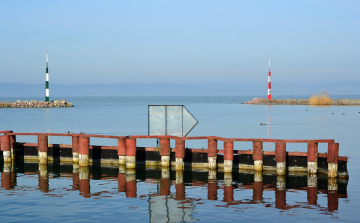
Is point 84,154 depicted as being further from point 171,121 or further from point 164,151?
point 171,121

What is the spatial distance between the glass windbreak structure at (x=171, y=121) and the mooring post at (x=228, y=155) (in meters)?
2.87

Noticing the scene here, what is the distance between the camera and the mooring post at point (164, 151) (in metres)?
31.1

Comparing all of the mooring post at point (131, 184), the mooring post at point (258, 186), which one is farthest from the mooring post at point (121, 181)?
the mooring post at point (258, 186)

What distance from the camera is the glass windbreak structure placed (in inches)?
1265

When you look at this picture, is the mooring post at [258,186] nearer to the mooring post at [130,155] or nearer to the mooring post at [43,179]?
the mooring post at [130,155]

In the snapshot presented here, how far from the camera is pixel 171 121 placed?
32.4 m

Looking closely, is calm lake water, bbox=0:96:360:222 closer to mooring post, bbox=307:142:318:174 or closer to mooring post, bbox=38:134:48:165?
mooring post, bbox=307:142:318:174

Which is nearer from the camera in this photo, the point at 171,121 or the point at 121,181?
the point at 121,181

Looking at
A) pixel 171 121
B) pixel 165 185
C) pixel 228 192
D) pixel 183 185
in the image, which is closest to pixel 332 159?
pixel 228 192

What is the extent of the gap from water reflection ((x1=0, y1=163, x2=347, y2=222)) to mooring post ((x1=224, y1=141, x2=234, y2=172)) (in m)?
0.42

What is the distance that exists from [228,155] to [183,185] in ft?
11.3

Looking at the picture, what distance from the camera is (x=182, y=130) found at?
32125 millimetres

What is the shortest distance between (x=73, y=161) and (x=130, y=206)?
11.7 metres

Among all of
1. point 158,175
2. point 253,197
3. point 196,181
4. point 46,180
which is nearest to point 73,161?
point 46,180
